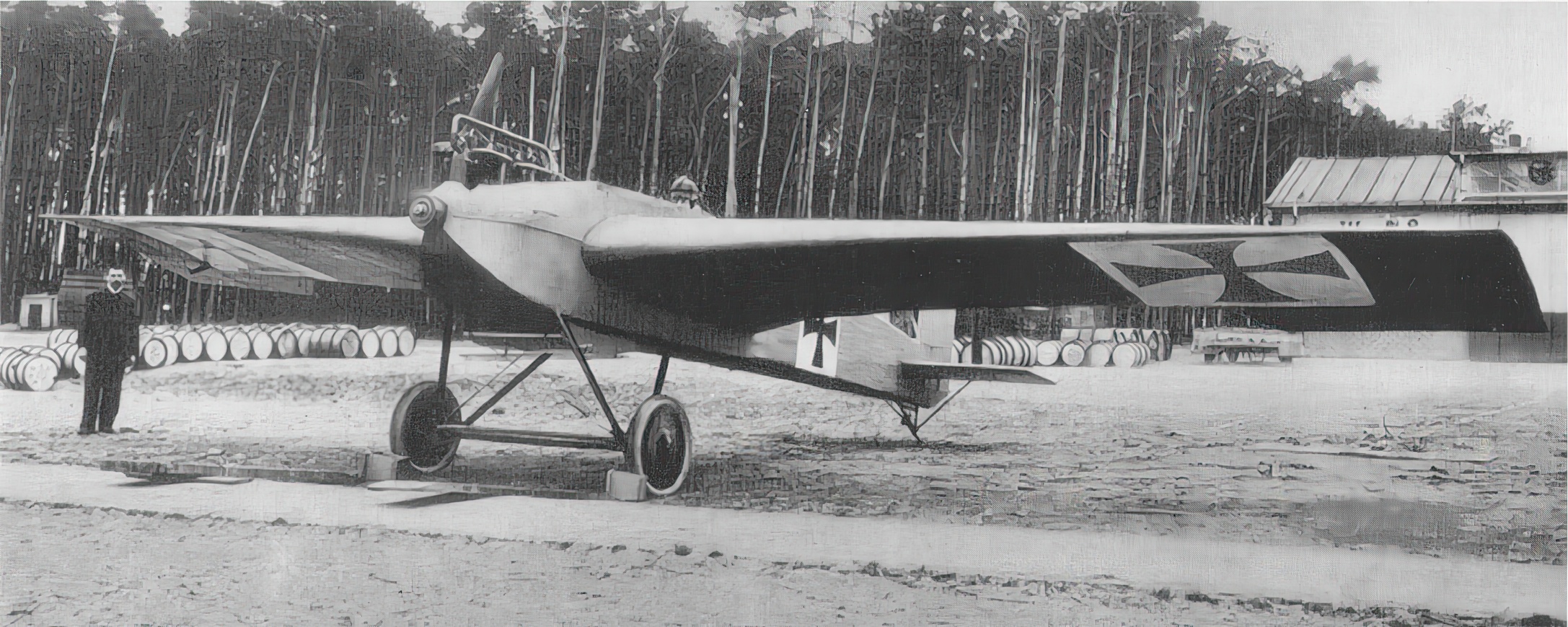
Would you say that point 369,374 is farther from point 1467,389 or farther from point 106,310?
point 1467,389

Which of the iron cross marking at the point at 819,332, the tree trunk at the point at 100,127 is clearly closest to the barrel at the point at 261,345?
the tree trunk at the point at 100,127

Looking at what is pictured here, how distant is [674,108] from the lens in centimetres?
451

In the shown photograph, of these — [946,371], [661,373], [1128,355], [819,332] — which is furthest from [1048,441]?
[661,373]

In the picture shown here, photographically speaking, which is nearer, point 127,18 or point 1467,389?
point 1467,389

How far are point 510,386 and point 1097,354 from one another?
263 centimetres

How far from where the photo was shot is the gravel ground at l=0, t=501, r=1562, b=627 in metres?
3.36

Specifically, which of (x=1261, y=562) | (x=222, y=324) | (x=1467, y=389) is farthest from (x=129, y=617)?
(x=1467, y=389)

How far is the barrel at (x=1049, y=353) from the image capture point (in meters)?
4.55

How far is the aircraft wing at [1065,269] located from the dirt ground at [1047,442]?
1.18 feet

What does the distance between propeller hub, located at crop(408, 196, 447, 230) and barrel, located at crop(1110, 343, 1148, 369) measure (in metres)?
2.64

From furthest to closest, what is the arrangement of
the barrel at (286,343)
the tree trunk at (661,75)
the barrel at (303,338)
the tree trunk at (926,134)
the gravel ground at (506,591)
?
the barrel at (303,338) < the barrel at (286,343) < the tree trunk at (661,75) < the tree trunk at (926,134) < the gravel ground at (506,591)

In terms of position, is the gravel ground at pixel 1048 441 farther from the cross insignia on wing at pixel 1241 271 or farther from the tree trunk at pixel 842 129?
the tree trunk at pixel 842 129

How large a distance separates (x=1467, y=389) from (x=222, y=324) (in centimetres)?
534

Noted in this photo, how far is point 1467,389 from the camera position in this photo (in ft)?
12.7
